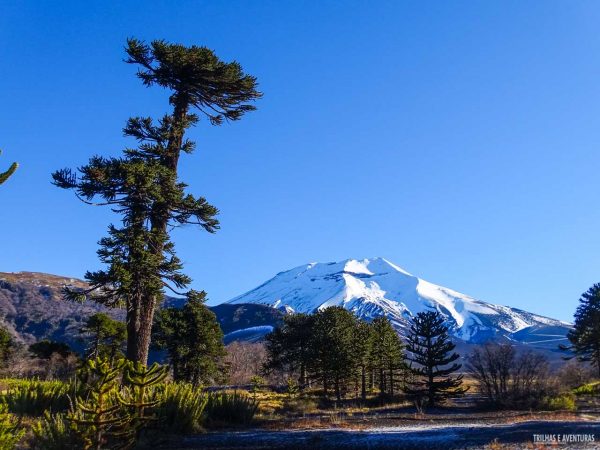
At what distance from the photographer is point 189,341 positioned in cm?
3697

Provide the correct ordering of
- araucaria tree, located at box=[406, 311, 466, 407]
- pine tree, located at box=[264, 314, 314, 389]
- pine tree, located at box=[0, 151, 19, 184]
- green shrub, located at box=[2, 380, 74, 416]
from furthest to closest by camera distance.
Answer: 1. pine tree, located at box=[264, 314, 314, 389]
2. araucaria tree, located at box=[406, 311, 466, 407]
3. green shrub, located at box=[2, 380, 74, 416]
4. pine tree, located at box=[0, 151, 19, 184]

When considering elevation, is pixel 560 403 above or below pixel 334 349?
below

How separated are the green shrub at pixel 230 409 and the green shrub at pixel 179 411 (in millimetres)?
1708

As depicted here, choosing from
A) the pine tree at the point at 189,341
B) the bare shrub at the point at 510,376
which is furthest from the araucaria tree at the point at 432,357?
the pine tree at the point at 189,341

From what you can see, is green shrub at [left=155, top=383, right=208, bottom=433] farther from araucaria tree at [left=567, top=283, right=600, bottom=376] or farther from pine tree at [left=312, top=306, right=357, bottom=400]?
araucaria tree at [left=567, top=283, right=600, bottom=376]

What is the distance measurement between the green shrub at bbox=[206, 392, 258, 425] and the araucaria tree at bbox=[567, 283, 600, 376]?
40.3m

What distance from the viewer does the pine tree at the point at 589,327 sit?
4281 cm

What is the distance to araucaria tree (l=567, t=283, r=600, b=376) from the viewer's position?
42.8 meters

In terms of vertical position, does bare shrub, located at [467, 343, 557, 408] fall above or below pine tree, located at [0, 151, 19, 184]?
below

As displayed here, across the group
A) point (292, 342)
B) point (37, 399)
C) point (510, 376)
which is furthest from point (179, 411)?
point (292, 342)

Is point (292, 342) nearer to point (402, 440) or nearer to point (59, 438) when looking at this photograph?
point (402, 440)

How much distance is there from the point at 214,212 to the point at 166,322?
24353 millimetres

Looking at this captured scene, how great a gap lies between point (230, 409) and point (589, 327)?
43839 millimetres

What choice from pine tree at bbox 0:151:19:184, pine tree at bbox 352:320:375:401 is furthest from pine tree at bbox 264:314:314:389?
pine tree at bbox 0:151:19:184
